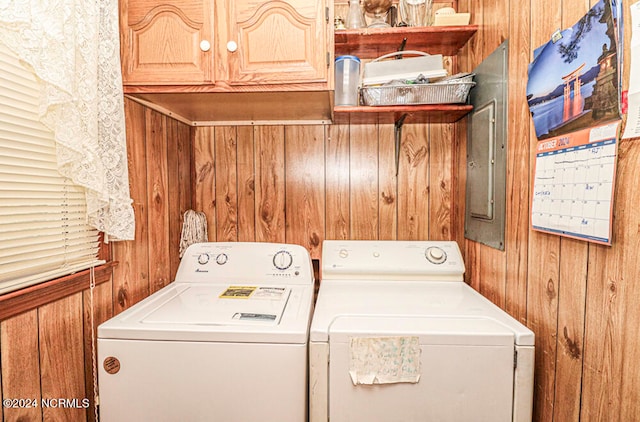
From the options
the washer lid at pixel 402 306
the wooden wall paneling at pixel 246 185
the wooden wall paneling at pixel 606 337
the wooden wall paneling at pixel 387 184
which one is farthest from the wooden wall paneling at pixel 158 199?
the wooden wall paneling at pixel 606 337

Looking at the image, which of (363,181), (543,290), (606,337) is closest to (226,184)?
(363,181)

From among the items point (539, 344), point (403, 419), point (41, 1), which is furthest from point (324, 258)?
point (41, 1)

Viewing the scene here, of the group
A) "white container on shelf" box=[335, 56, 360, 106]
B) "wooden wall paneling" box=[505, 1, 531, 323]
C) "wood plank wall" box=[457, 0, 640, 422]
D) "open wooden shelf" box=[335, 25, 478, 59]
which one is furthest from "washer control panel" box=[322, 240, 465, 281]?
"open wooden shelf" box=[335, 25, 478, 59]

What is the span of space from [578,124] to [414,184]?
1.01 meters

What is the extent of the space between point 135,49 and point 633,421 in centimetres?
188

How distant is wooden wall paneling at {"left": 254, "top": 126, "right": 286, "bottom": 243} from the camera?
1874 mm

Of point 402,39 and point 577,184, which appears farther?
point 402,39

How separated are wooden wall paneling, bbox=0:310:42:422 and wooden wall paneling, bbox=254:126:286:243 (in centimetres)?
110

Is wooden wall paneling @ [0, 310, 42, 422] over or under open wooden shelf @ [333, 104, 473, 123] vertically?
under

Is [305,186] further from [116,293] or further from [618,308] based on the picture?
A: [618,308]

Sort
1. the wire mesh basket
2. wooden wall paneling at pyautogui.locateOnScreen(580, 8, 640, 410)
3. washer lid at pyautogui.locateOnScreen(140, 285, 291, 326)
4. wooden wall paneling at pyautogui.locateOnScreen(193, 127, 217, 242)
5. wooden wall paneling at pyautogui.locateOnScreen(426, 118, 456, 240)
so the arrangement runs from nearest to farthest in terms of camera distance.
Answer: wooden wall paneling at pyautogui.locateOnScreen(580, 8, 640, 410), washer lid at pyautogui.locateOnScreen(140, 285, 291, 326), the wire mesh basket, wooden wall paneling at pyautogui.locateOnScreen(426, 118, 456, 240), wooden wall paneling at pyautogui.locateOnScreen(193, 127, 217, 242)

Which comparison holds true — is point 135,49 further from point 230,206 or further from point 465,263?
point 465,263

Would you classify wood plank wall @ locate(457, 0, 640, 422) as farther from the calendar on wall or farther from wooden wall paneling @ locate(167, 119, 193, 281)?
wooden wall paneling @ locate(167, 119, 193, 281)

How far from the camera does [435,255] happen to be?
1.61 metres
